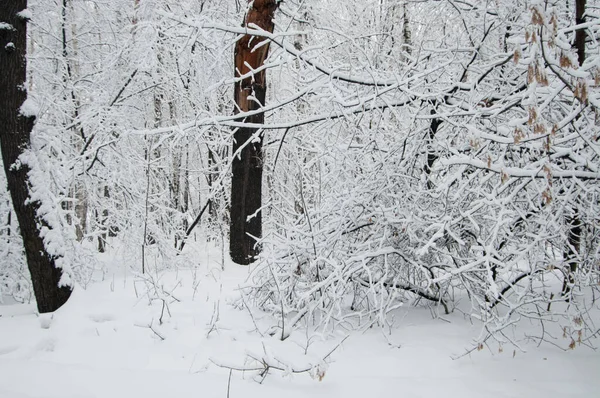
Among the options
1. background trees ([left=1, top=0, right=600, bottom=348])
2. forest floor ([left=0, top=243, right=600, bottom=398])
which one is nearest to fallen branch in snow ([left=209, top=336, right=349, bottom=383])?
forest floor ([left=0, top=243, right=600, bottom=398])

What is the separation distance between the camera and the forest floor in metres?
2.69

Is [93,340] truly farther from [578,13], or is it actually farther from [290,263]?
[578,13]

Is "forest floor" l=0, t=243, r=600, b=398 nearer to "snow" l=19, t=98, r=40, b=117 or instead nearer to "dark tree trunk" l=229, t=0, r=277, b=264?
"snow" l=19, t=98, r=40, b=117

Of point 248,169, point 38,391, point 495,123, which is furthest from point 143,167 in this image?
point 495,123

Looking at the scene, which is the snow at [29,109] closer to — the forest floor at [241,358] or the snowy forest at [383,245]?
the snowy forest at [383,245]

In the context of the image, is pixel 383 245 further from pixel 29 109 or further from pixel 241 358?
pixel 29 109

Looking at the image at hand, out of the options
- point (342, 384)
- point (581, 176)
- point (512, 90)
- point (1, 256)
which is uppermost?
point (512, 90)

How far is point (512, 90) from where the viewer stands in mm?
3475

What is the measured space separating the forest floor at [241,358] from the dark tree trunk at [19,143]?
0.27 meters

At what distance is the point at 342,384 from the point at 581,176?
6.48 ft

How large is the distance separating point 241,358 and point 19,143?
118 inches

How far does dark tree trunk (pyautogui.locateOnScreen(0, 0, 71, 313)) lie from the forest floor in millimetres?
270

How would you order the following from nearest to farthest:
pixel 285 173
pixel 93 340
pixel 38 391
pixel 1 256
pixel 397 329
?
pixel 38 391
pixel 93 340
pixel 397 329
pixel 1 256
pixel 285 173

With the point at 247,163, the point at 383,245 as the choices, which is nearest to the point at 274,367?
the point at 383,245
